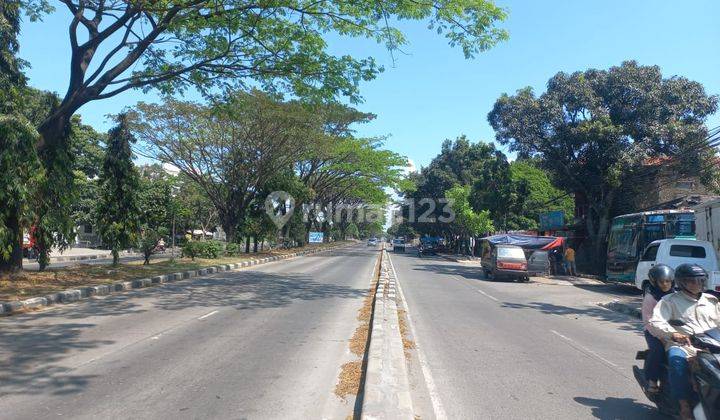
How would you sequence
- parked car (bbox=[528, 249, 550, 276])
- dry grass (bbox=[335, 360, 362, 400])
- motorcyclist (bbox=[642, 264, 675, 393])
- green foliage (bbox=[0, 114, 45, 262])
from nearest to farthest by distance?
motorcyclist (bbox=[642, 264, 675, 393]) < dry grass (bbox=[335, 360, 362, 400]) < green foliage (bbox=[0, 114, 45, 262]) < parked car (bbox=[528, 249, 550, 276])

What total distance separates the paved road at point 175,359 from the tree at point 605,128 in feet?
56.8

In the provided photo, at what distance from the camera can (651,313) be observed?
5301 millimetres

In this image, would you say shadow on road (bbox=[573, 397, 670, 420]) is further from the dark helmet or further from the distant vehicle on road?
the distant vehicle on road

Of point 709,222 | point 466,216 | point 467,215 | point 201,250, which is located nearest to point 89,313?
point 709,222

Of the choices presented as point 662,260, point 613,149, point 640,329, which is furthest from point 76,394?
point 613,149

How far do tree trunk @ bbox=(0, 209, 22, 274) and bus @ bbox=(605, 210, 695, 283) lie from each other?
1973 centimetres

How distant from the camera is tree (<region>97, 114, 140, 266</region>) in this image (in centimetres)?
1961

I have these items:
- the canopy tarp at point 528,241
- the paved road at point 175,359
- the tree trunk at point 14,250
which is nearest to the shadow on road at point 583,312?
the paved road at point 175,359

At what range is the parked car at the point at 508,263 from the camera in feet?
77.9

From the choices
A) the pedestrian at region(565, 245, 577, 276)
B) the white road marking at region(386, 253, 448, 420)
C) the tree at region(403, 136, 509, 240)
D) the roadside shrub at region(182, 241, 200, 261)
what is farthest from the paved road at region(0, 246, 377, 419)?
the tree at region(403, 136, 509, 240)

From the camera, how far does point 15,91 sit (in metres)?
13.4

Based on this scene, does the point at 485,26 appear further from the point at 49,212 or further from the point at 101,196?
the point at 101,196

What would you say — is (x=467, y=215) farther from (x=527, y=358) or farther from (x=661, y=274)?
(x=661, y=274)

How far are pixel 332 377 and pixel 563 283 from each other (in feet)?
65.7
